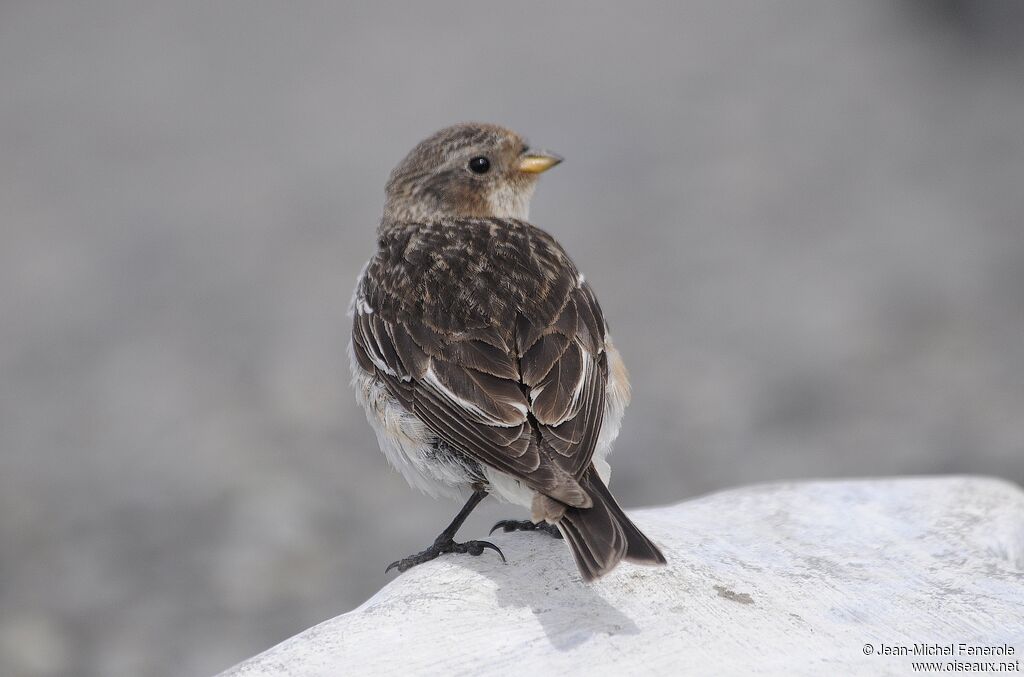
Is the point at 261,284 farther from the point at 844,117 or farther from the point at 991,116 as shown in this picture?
the point at 991,116

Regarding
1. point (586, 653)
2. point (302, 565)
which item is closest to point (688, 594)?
point (586, 653)

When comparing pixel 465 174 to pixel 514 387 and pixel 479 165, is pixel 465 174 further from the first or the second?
pixel 514 387

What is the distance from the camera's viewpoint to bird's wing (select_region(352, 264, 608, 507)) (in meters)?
3.80

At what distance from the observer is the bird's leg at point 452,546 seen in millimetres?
4305

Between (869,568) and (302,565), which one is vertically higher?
(869,568)

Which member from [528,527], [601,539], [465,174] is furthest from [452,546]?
[465,174]

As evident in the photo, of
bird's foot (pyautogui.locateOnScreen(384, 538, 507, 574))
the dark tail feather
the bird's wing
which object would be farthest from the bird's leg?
the dark tail feather

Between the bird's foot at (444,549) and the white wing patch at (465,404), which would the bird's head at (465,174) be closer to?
the white wing patch at (465,404)

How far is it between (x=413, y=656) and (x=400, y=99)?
410 inches

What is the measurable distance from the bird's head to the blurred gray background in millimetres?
2576

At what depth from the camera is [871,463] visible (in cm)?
855

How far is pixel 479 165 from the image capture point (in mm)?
5609

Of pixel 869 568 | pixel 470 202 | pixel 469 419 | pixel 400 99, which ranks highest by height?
pixel 400 99

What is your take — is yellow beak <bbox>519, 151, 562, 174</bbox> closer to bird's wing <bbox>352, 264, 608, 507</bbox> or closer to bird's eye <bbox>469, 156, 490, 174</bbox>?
bird's eye <bbox>469, 156, 490, 174</bbox>
